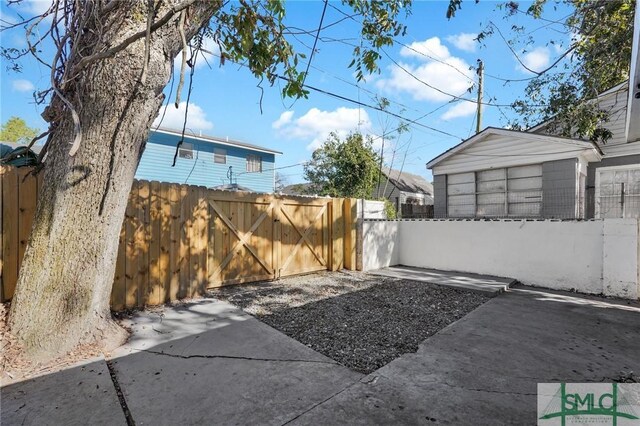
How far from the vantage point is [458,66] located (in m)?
9.29

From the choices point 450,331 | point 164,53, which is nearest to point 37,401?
point 164,53

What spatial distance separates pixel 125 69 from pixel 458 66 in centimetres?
909

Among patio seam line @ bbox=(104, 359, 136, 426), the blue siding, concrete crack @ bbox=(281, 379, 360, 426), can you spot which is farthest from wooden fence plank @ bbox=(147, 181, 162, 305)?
the blue siding

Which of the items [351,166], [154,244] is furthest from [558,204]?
[154,244]

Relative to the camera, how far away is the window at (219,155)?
1612cm

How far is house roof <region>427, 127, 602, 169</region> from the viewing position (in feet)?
24.9

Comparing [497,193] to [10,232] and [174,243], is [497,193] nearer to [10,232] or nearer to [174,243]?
[174,243]

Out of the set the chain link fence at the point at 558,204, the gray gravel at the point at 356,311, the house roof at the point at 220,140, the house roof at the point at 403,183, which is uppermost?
the house roof at the point at 220,140

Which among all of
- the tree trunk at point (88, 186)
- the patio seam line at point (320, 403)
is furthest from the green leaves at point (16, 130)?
the patio seam line at point (320, 403)

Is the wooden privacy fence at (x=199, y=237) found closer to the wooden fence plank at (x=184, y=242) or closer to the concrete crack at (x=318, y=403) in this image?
the wooden fence plank at (x=184, y=242)

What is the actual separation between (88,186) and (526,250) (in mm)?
8004

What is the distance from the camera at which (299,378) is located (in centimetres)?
274

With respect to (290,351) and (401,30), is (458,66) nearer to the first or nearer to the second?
(401,30)

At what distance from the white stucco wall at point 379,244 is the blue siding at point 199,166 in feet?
26.2
